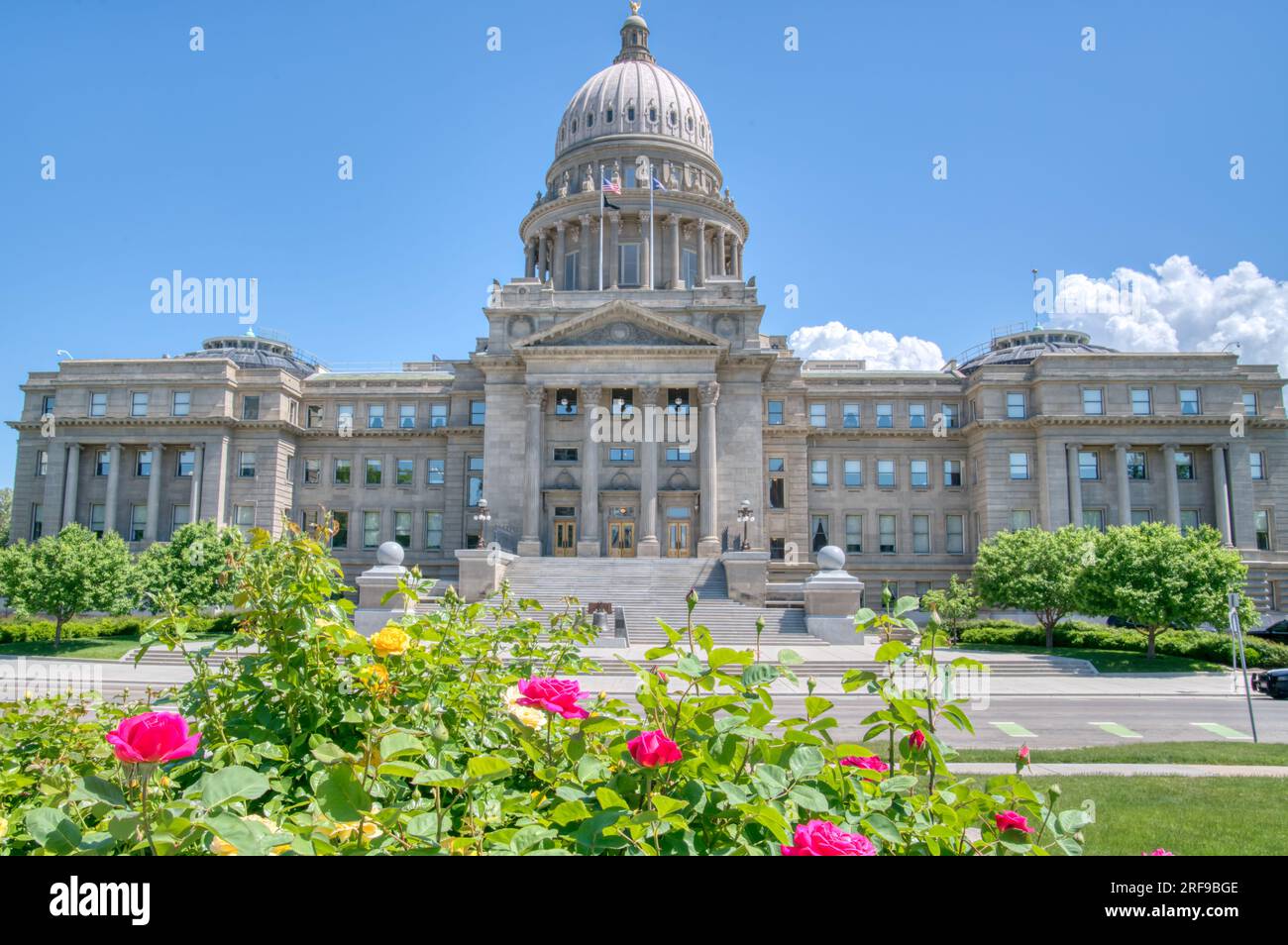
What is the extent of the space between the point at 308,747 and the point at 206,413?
66480 mm

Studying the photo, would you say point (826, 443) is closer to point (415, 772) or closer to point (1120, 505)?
point (1120, 505)

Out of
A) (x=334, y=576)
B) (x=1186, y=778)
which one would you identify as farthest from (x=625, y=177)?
(x=334, y=576)

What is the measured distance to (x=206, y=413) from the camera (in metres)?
63.2

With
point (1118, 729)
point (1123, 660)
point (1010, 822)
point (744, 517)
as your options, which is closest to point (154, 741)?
point (1010, 822)

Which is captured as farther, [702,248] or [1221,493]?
[702,248]

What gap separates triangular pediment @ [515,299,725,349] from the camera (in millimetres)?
Answer: 53844

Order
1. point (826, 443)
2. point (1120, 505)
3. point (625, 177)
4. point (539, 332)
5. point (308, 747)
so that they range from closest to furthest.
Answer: point (308, 747) → point (539, 332) → point (1120, 505) → point (826, 443) → point (625, 177)

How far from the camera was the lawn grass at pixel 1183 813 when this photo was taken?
9.22m

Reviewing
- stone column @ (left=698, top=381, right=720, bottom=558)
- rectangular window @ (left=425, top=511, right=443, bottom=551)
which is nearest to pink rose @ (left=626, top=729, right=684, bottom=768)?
stone column @ (left=698, top=381, right=720, bottom=558)

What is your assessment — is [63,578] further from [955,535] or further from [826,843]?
[955,535]

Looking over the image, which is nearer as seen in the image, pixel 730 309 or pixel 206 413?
pixel 730 309

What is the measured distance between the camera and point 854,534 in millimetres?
65875

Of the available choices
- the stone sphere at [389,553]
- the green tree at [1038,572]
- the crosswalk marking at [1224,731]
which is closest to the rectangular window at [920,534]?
the green tree at [1038,572]

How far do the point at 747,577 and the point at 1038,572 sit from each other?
1473 cm
